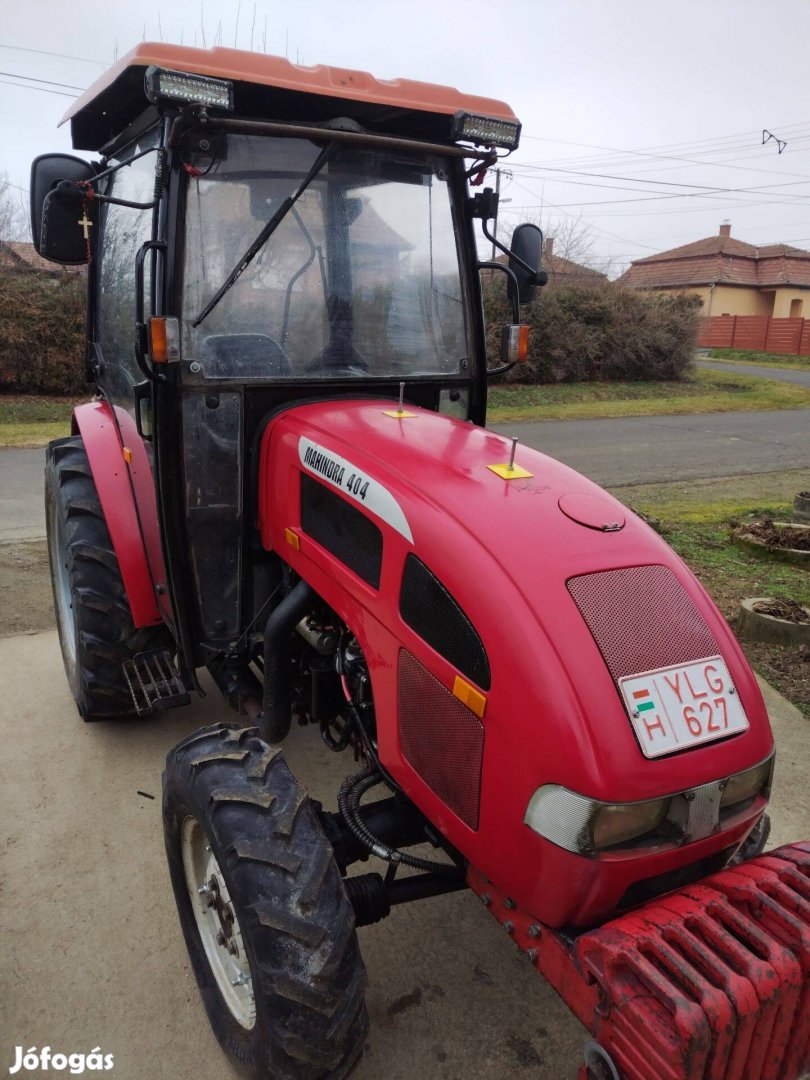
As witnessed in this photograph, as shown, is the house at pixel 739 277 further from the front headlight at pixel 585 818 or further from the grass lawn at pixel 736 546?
the front headlight at pixel 585 818

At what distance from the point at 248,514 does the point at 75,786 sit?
1317 mm

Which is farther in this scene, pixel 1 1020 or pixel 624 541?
pixel 1 1020

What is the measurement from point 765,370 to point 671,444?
14570 millimetres

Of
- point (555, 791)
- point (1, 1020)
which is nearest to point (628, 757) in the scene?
point (555, 791)

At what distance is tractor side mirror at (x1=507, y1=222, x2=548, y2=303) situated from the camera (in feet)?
9.84

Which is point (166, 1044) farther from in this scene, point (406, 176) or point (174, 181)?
point (406, 176)

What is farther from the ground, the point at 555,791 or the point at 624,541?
the point at 624,541

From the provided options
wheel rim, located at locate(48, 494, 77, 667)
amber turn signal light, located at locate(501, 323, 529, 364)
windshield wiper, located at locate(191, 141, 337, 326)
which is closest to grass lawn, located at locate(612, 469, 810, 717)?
amber turn signal light, located at locate(501, 323, 529, 364)

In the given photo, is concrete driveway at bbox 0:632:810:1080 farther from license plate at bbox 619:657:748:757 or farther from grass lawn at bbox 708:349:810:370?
grass lawn at bbox 708:349:810:370

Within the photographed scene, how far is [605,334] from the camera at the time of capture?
17094 mm

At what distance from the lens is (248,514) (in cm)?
286

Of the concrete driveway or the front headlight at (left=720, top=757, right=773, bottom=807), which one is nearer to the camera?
the front headlight at (left=720, top=757, right=773, bottom=807)

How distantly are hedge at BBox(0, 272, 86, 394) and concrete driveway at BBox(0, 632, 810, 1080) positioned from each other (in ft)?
34.3

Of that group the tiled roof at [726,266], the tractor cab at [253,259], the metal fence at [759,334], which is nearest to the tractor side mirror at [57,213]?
the tractor cab at [253,259]
